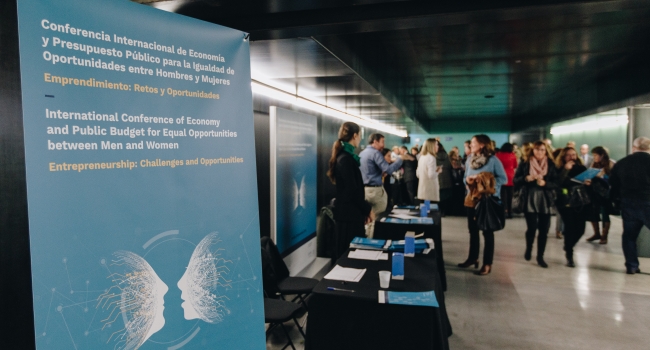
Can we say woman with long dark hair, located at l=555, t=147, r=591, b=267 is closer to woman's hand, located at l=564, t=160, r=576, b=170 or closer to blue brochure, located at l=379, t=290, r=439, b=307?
woman's hand, located at l=564, t=160, r=576, b=170

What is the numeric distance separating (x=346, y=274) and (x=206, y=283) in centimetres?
112

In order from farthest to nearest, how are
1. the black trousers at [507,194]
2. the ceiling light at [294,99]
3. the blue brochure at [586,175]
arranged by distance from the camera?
the black trousers at [507,194] < the blue brochure at [586,175] < the ceiling light at [294,99]

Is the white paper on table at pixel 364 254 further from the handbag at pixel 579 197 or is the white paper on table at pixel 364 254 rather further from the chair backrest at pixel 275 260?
the handbag at pixel 579 197

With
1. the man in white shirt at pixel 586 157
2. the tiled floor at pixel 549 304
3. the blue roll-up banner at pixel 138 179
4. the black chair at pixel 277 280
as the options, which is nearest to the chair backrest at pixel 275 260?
the black chair at pixel 277 280

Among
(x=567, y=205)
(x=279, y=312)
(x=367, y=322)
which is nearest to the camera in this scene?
(x=367, y=322)

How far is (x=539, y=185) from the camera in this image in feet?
16.2

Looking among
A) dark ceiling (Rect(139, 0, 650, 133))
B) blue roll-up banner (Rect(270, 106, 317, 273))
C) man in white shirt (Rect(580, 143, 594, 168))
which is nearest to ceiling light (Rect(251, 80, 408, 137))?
blue roll-up banner (Rect(270, 106, 317, 273))

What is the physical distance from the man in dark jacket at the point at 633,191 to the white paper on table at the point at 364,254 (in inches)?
142

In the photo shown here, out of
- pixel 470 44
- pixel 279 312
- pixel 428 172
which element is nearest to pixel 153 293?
pixel 279 312

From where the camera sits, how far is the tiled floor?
127 inches

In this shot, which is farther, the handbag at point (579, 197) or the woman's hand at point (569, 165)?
the woman's hand at point (569, 165)

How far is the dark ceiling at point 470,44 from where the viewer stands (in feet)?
6.82

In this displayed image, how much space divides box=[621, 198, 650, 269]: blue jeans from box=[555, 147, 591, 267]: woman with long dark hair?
48 centimetres

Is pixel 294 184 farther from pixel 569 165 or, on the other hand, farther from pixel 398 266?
pixel 569 165
